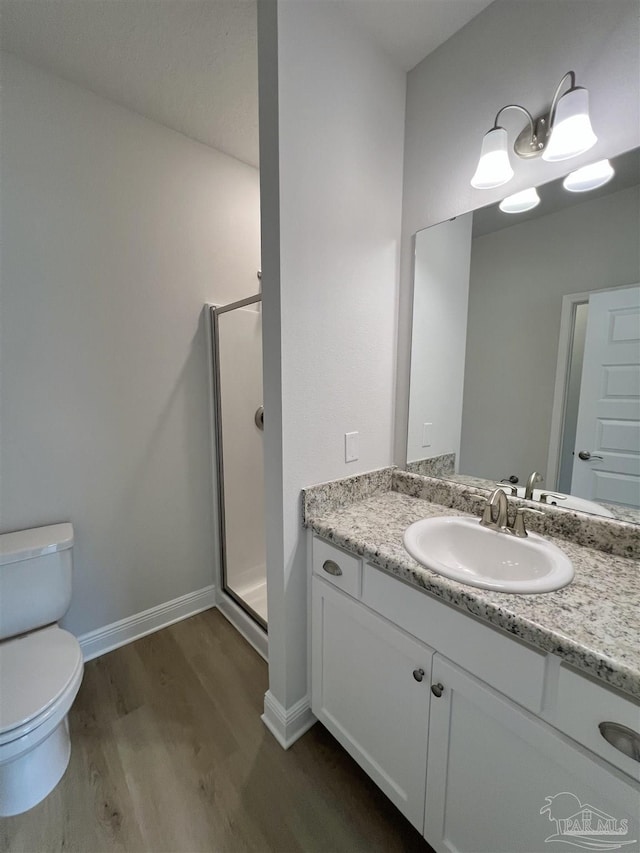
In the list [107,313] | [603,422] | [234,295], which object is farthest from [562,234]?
[107,313]

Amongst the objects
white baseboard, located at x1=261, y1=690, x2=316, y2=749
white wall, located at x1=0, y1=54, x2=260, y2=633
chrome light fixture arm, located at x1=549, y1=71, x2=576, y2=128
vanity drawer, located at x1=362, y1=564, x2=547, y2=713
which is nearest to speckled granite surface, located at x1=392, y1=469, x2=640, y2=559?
vanity drawer, located at x1=362, y1=564, x2=547, y2=713

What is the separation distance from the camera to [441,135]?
1.30m

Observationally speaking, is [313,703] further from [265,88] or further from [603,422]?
[265,88]

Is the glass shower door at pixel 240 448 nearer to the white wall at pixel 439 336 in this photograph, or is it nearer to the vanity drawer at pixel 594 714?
the white wall at pixel 439 336

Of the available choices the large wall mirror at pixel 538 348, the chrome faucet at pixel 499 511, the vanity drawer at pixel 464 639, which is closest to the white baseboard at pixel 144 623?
the vanity drawer at pixel 464 639

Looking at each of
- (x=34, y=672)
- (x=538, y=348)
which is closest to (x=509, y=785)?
(x=538, y=348)

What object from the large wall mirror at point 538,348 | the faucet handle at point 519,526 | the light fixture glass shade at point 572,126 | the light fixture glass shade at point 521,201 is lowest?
the faucet handle at point 519,526

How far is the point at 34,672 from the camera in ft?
3.76

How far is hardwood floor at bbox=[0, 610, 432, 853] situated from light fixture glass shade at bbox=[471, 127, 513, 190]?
207 cm

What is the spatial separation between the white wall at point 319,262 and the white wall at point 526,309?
0.36m

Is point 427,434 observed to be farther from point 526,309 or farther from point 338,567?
point 338,567

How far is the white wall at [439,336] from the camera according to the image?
133 centimetres

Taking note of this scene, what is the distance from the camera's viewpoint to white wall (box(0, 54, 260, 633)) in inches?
54.7

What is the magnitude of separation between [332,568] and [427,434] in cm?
70
